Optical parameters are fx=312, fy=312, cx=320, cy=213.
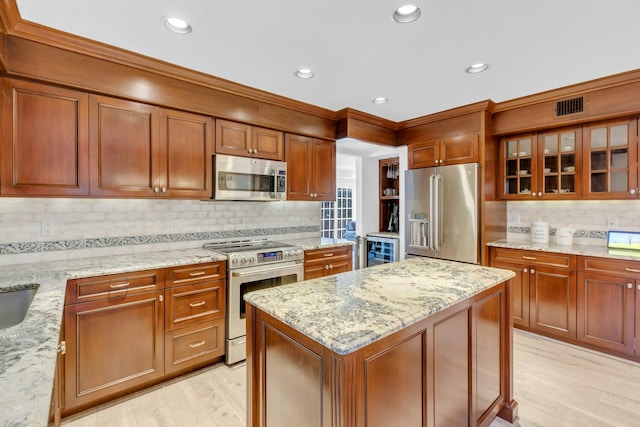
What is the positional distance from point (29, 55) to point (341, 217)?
16.3 feet

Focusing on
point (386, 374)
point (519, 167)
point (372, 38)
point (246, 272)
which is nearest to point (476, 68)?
point (372, 38)

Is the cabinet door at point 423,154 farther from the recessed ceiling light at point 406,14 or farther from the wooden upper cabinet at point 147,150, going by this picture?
the wooden upper cabinet at point 147,150

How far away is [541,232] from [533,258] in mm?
449

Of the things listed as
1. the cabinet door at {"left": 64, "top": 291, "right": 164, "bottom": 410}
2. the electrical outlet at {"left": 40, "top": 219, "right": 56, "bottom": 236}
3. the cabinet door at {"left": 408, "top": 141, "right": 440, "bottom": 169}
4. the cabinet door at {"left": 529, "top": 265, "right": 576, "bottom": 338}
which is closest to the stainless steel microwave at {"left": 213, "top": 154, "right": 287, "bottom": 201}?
the cabinet door at {"left": 64, "top": 291, "right": 164, "bottom": 410}

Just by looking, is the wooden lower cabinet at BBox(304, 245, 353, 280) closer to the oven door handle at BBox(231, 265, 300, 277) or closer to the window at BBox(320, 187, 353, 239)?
the oven door handle at BBox(231, 265, 300, 277)

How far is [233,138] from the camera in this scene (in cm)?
304

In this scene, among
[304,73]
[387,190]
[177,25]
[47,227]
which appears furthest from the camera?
[387,190]

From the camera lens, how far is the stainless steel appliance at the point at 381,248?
473cm

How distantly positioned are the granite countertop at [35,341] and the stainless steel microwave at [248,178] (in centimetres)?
97

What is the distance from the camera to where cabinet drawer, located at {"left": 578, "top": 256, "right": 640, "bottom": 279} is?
2693 millimetres

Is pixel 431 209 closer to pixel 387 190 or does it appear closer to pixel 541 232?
pixel 541 232

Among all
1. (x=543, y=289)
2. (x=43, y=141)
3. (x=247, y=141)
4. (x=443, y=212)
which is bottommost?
(x=543, y=289)

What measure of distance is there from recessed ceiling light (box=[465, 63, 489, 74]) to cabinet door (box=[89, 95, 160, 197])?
2.61 meters

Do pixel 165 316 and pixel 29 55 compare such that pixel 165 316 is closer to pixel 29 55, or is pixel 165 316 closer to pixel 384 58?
pixel 29 55
